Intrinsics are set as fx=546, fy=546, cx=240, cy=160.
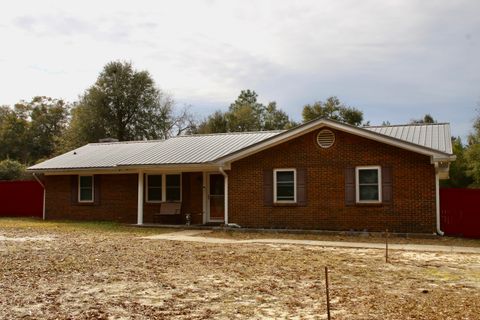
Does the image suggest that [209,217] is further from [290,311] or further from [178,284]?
[290,311]

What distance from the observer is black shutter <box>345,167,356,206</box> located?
60.2 feet

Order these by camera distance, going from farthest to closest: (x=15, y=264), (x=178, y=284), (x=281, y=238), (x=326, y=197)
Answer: (x=326, y=197) < (x=281, y=238) < (x=15, y=264) < (x=178, y=284)

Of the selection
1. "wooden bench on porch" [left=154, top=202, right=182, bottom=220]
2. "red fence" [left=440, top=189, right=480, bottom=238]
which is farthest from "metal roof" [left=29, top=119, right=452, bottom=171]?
"wooden bench on porch" [left=154, top=202, right=182, bottom=220]

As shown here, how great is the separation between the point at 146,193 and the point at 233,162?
5.31 meters

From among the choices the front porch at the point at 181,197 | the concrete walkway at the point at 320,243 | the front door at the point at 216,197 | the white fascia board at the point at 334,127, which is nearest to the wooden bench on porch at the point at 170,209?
the front porch at the point at 181,197

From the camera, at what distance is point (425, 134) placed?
20.3 metres

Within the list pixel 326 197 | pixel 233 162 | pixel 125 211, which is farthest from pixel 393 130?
pixel 125 211

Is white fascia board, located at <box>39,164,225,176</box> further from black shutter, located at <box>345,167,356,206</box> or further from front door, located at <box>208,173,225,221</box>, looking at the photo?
black shutter, located at <box>345,167,356,206</box>

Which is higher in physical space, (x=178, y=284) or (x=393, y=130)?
(x=393, y=130)

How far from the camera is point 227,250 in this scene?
14062 millimetres

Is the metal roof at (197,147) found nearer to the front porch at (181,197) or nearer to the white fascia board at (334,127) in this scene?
the white fascia board at (334,127)

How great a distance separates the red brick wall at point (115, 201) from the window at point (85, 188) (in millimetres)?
331

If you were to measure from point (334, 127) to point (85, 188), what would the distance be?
12542mm

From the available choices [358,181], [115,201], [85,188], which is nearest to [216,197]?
[115,201]
